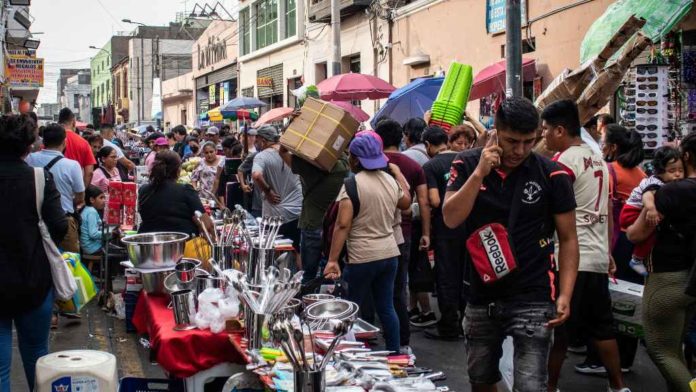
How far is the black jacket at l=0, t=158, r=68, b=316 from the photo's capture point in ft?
14.4

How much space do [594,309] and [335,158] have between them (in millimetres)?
2770

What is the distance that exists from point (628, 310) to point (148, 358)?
13.3ft

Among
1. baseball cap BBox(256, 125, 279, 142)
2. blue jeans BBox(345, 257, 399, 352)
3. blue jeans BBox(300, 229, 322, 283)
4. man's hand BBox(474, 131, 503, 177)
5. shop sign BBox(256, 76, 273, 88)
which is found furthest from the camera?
shop sign BBox(256, 76, 273, 88)

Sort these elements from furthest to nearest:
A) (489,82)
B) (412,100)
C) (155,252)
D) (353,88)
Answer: (353,88)
(489,82)
(412,100)
(155,252)

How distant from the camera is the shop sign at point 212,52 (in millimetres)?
40184

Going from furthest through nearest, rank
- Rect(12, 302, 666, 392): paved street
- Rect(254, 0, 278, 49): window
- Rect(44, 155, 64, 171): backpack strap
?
Rect(254, 0, 278, 49): window, Rect(44, 155, 64, 171): backpack strap, Rect(12, 302, 666, 392): paved street

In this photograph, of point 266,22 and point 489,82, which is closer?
point 489,82

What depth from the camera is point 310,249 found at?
23.3 ft

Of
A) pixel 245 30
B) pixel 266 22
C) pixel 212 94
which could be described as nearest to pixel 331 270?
pixel 266 22

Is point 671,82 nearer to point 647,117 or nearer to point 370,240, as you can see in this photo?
point 647,117

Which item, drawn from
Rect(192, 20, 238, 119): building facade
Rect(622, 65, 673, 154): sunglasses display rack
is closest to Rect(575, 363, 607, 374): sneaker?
Rect(622, 65, 673, 154): sunglasses display rack

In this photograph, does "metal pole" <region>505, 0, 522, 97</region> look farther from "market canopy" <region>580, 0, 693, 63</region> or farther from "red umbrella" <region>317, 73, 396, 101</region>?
"red umbrella" <region>317, 73, 396, 101</region>

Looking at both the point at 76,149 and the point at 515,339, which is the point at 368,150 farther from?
the point at 76,149

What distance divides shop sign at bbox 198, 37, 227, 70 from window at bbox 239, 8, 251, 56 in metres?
→ 4.17
